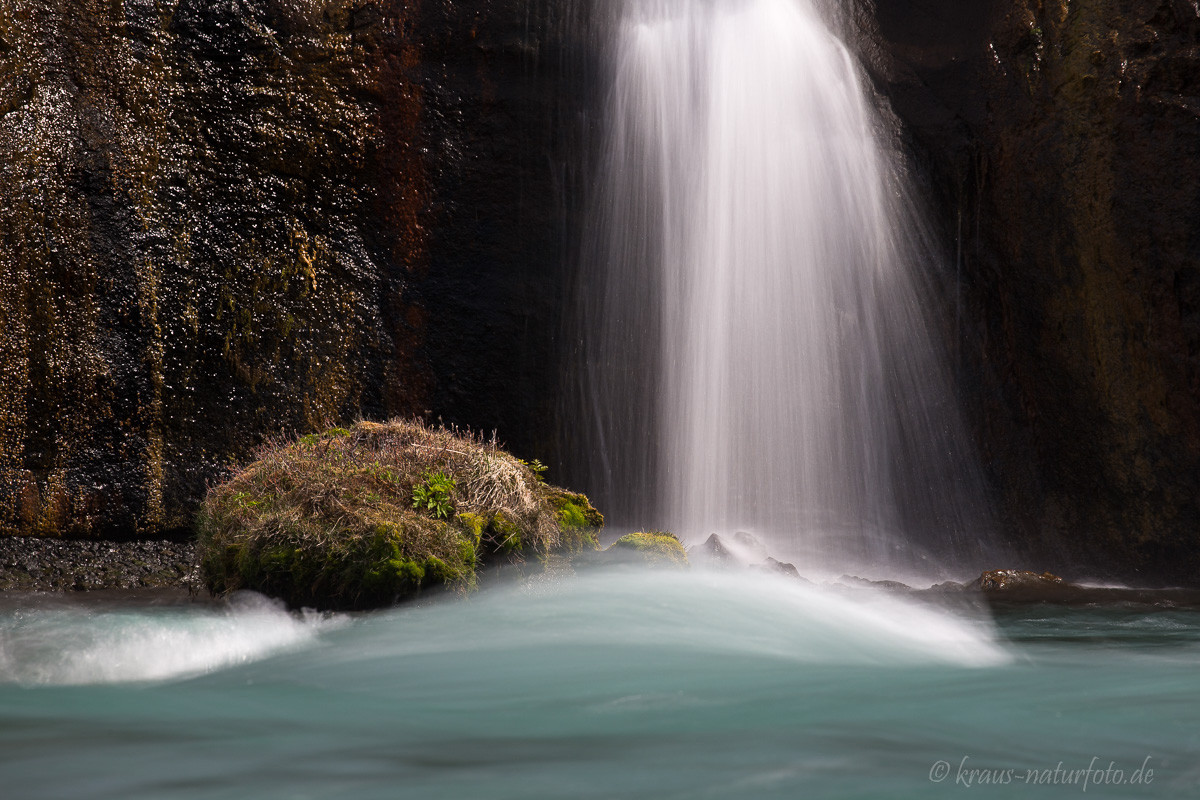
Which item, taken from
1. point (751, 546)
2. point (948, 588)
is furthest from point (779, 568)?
point (948, 588)

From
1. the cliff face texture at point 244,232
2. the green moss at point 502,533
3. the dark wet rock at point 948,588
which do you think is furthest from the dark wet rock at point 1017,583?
the cliff face texture at point 244,232

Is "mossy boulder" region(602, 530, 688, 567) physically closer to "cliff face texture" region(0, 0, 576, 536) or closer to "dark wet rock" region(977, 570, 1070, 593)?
"dark wet rock" region(977, 570, 1070, 593)

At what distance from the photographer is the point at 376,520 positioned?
21.3 ft

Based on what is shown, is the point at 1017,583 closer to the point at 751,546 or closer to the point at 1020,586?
the point at 1020,586

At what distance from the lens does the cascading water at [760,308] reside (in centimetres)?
1138

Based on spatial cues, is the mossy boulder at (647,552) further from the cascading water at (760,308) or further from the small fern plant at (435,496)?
the cascading water at (760,308)

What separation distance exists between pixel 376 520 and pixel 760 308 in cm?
635

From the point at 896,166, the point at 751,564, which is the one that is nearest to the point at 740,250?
the point at 896,166

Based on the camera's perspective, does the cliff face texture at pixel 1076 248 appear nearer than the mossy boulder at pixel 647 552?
No

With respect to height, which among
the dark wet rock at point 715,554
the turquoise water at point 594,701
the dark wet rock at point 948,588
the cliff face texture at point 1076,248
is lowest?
the dark wet rock at point 948,588

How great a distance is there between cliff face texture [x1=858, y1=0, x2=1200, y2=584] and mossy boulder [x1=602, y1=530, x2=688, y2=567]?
550 cm

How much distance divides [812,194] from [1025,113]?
2.58 metres

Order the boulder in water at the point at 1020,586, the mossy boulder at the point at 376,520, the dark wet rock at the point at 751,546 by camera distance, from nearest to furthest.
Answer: the mossy boulder at the point at 376,520, the boulder in water at the point at 1020,586, the dark wet rock at the point at 751,546

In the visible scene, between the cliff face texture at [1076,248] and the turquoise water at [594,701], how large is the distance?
4.33 metres
